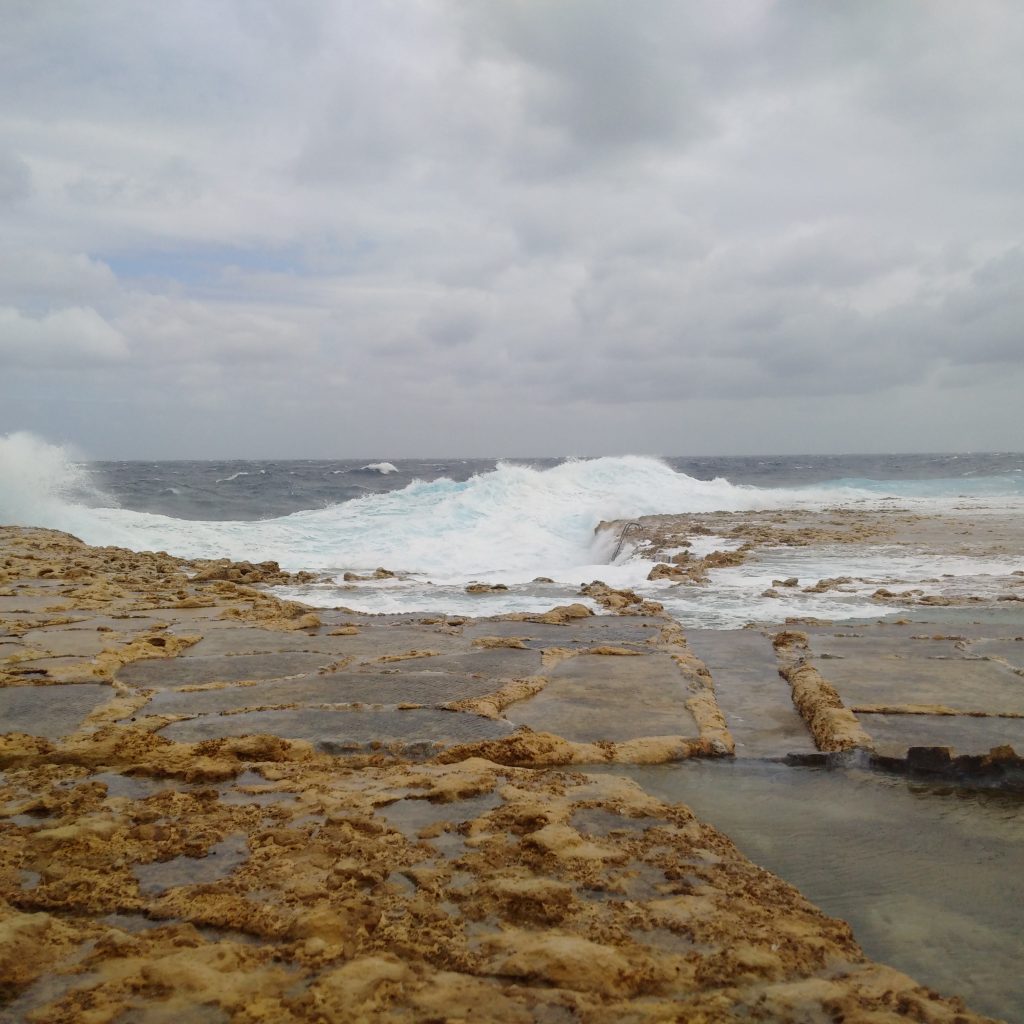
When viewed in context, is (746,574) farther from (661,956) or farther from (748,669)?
(661,956)

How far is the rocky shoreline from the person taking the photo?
1838 millimetres

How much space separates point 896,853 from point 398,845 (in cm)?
179

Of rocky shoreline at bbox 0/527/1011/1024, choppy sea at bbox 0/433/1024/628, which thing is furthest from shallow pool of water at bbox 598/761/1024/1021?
choppy sea at bbox 0/433/1024/628

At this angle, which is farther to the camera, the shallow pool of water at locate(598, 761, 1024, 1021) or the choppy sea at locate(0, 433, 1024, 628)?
the choppy sea at locate(0, 433, 1024, 628)

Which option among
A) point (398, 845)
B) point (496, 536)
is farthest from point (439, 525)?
point (398, 845)

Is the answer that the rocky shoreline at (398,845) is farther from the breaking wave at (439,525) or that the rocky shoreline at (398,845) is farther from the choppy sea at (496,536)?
the breaking wave at (439,525)

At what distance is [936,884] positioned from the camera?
2574 mm

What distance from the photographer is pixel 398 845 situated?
2598 mm

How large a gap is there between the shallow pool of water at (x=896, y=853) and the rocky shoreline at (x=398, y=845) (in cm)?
18

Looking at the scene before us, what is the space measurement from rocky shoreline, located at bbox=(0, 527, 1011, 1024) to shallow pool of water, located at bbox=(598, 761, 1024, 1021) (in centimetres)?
18

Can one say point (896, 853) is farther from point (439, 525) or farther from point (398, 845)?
point (439, 525)

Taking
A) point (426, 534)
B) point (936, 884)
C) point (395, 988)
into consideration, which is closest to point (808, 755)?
point (936, 884)

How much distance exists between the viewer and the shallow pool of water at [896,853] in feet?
7.13

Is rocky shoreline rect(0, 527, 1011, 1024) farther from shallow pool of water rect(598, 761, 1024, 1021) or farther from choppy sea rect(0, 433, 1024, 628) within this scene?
choppy sea rect(0, 433, 1024, 628)
